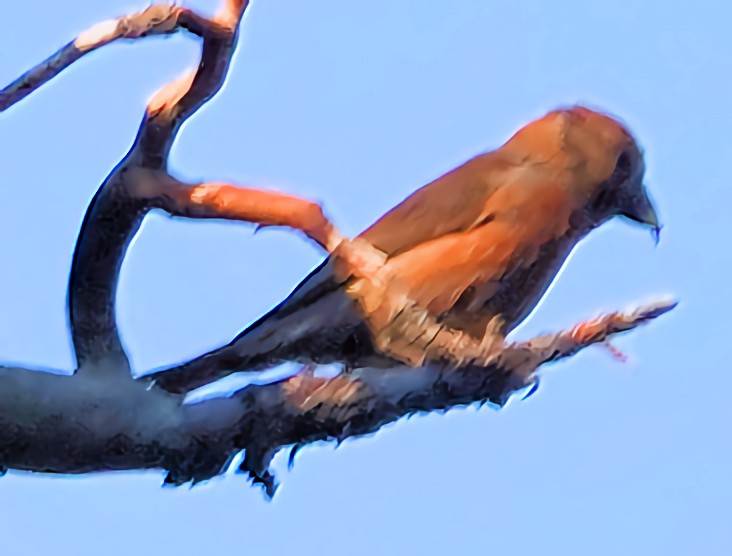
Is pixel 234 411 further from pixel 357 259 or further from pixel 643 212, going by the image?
pixel 643 212

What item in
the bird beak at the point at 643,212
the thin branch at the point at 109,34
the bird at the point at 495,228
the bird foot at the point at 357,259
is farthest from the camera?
the bird beak at the point at 643,212

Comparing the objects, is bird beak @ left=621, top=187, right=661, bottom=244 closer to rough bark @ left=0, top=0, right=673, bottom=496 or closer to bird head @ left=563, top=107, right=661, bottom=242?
bird head @ left=563, top=107, right=661, bottom=242

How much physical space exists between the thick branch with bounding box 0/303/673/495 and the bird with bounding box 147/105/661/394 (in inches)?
20.2

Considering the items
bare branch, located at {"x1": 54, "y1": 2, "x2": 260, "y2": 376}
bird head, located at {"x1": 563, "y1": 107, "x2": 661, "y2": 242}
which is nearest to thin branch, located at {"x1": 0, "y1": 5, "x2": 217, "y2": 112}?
bare branch, located at {"x1": 54, "y1": 2, "x2": 260, "y2": 376}

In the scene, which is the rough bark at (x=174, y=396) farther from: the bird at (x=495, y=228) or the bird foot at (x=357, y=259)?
the bird at (x=495, y=228)

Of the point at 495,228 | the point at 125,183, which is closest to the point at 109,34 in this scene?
the point at 125,183

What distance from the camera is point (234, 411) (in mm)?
1461

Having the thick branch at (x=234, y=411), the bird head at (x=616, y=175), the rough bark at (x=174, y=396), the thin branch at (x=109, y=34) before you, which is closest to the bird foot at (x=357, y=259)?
the rough bark at (x=174, y=396)

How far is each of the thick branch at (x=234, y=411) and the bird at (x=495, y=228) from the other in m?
0.51

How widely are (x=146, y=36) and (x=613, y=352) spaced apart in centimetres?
81

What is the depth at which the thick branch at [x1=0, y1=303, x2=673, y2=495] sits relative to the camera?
143 centimetres

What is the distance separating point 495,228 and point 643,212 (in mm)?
459

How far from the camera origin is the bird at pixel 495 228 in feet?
7.62

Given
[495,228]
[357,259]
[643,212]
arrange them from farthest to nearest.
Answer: [643,212], [495,228], [357,259]
